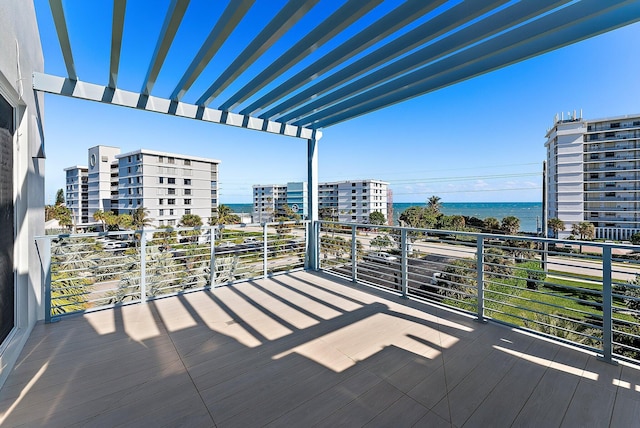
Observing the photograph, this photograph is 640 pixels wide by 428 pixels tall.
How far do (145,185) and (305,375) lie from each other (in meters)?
35.7

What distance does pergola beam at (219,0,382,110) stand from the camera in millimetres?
1787

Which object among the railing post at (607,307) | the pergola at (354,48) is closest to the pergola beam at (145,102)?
the pergola at (354,48)

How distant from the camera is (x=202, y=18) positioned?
225cm

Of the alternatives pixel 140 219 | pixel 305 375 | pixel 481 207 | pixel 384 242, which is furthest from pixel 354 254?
pixel 481 207

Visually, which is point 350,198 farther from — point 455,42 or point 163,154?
point 455,42

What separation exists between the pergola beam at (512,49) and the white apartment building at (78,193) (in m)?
44.4

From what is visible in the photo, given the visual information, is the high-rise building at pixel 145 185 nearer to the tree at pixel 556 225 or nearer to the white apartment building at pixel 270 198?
the white apartment building at pixel 270 198

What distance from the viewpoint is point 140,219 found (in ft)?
95.0

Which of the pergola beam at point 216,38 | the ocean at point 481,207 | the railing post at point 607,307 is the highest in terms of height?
the pergola beam at point 216,38

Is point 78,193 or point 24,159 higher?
point 78,193

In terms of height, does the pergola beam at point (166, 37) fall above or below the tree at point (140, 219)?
above

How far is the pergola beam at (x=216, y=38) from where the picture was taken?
1768 mm

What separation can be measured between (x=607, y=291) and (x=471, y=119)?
3088 cm

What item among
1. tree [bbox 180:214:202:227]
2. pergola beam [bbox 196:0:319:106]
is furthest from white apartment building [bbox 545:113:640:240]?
tree [bbox 180:214:202:227]
